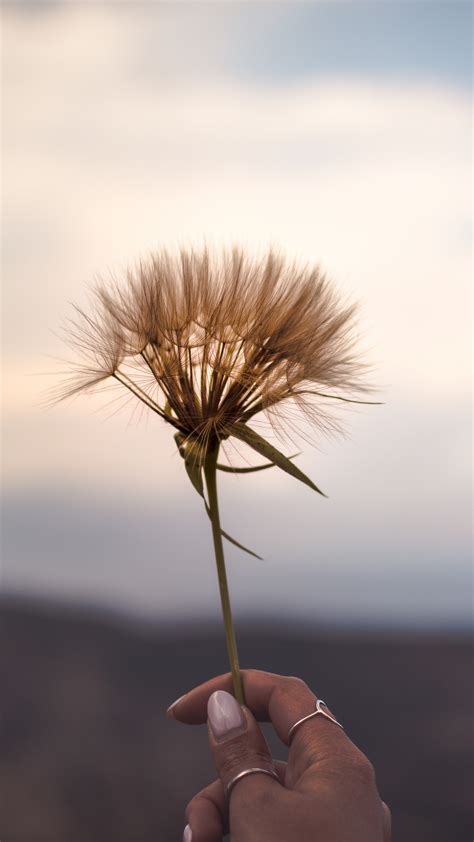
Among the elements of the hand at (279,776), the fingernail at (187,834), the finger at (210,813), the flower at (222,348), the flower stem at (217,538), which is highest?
the flower at (222,348)

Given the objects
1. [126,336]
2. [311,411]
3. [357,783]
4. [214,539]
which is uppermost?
[126,336]

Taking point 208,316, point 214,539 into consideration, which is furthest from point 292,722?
point 208,316

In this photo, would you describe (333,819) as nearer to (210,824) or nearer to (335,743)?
(335,743)

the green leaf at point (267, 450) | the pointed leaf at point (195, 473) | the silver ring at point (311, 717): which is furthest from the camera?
the silver ring at point (311, 717)

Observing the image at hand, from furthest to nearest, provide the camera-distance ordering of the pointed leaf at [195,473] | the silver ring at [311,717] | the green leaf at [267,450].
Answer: the silver ring at [311,717]
the pointed leaf at [195,473]
the green leaf at [267,450]

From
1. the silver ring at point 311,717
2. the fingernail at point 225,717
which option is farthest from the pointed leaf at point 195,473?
the silver ring at point 311,717

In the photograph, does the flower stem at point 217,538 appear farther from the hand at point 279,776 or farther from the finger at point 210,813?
the finger at point 210,813

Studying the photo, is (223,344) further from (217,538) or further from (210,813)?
(210,813)

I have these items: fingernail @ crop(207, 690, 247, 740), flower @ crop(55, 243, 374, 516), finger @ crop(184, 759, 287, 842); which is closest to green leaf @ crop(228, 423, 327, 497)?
flower @ crop(55, 243, 374, 516)
